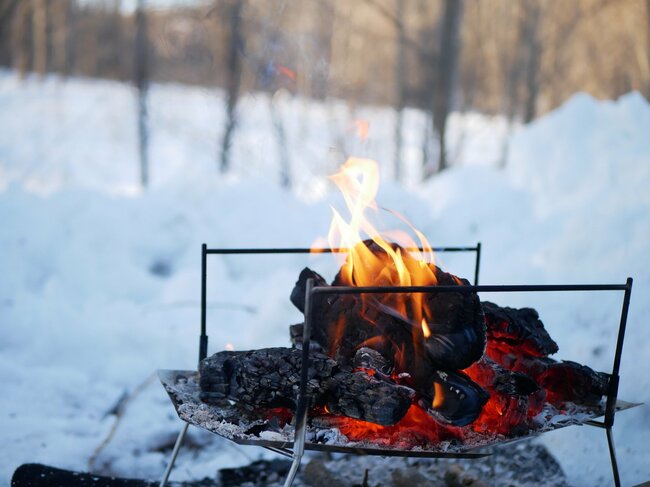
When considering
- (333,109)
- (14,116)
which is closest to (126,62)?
(14,116)

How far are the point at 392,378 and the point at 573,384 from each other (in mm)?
778

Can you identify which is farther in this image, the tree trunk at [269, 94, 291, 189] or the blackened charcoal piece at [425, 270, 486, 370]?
the tree trunk at [269, 94, 291, 189]

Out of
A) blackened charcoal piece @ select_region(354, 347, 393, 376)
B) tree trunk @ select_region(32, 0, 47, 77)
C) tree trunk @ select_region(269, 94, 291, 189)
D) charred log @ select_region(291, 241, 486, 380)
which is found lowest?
blackened charcoal piece @ select_region(354, 347, 393, 376)

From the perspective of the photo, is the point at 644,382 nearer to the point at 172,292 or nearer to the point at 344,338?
the point at 344,338

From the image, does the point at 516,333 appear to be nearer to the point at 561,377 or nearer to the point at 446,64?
the point at 561,377

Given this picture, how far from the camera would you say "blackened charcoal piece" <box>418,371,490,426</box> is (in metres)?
1.97

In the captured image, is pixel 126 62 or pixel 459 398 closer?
pixel 459 398

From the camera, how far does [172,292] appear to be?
15.7 feet

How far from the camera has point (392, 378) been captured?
85.3 inches

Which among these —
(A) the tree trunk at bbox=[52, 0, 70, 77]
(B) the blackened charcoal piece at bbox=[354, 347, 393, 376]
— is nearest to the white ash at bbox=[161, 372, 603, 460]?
(B) the blackened charcoal piece at bbox=[354, 347, 393, 376]

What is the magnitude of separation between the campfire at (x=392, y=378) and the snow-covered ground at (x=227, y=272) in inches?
33.3

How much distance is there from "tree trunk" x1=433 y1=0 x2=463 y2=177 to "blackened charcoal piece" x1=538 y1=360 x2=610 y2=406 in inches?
195

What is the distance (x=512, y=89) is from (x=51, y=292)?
940 cm

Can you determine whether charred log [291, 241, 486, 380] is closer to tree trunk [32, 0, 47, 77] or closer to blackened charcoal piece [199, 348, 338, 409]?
blackened charcoal piece [199, 348, 338, 409]
